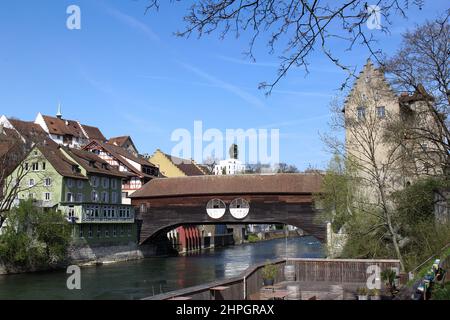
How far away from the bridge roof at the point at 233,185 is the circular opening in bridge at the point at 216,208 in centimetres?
61

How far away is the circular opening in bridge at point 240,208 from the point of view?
34500mm

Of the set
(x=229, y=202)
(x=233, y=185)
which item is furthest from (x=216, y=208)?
(x=233, y=185)

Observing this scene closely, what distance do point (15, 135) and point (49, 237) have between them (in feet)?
19.4

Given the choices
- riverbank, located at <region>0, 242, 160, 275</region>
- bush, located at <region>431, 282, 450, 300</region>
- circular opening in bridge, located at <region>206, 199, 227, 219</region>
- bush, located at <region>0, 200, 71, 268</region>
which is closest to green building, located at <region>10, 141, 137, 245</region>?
riverbank, located at <region>0, 242, 160, 275</region>

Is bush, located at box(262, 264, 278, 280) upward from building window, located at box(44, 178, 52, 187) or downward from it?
downward

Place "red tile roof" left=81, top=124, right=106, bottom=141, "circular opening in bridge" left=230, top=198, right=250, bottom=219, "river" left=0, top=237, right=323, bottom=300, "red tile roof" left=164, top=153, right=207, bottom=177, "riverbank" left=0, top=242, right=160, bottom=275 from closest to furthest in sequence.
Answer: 1. "river" left=0, top=237, right=323, bottom=300
2. "riverbank" left=0, top=242, right=160, bottom=275
3. "circular opening in bridge" left=230, top=198, right=250, bottom=219
4. "red tile roof" left=164, top=153, right=207, bottom=177
5. "red tile roof" left=81, top=124, right=106, bottom=141

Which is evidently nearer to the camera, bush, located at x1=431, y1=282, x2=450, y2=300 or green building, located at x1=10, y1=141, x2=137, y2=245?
bush, located at x1=431, y1=282, x2=450, y2=300

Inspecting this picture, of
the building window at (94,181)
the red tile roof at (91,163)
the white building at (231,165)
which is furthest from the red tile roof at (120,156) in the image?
the white building at (231,165)

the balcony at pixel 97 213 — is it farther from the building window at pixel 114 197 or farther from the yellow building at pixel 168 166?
the yellow building at pixel 168 166

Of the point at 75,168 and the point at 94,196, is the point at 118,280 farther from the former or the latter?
the point at 75,168

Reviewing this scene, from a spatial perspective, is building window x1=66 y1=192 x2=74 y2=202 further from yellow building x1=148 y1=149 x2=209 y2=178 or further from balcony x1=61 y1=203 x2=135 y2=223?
yellow building x1=148 y1=149 x2=209 y2=178

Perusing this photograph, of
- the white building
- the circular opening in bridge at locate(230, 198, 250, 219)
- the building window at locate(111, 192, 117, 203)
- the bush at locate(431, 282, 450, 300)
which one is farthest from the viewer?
the white building

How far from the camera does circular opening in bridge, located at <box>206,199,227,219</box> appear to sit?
35.0m
